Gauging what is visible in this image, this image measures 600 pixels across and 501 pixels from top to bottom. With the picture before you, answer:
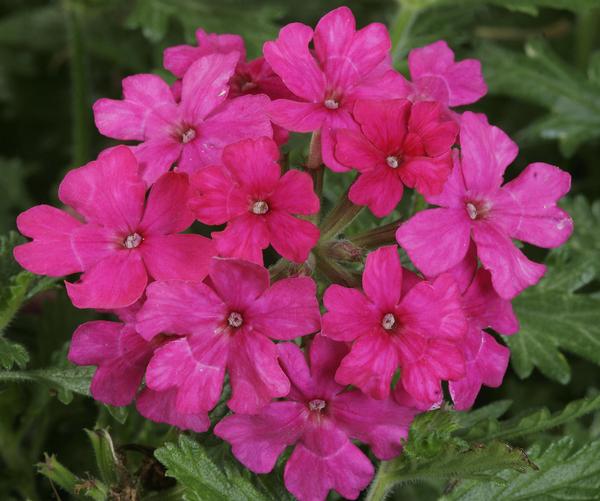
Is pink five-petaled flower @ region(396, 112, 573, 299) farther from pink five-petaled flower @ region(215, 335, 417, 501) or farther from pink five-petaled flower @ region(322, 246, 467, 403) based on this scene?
pink five-petaled flower @ region(215, 335, 417, 501)

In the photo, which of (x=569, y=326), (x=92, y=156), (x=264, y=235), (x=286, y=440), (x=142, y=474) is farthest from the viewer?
(x=92, y=156)

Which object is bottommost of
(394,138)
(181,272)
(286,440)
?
(286,440)

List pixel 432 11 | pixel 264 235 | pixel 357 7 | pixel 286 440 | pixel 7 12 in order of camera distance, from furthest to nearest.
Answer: pixel 7 12
pixel 357 7
pixel 432 11
pixel 286 440
pixel 264 235

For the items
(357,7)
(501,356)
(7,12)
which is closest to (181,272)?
(501,356)

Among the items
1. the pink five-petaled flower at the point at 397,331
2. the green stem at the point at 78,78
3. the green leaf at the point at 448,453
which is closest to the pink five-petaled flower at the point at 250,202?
the pink five-petaled flower at the point at 397,331

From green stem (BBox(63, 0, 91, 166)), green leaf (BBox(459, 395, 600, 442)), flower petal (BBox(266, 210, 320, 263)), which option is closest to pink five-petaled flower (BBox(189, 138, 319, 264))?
flower petal (BBox(266, 210, 320, 263))

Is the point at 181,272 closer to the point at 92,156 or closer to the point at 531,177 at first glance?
the point at 531,177

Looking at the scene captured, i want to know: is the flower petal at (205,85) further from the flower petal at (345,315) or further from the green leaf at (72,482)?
the green leaf at (72,482)
